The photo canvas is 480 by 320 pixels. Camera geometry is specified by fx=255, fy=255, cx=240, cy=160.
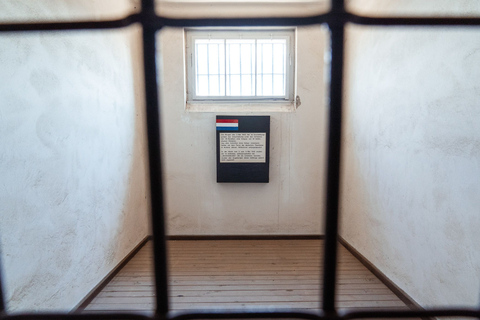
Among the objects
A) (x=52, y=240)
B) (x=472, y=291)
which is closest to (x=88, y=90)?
(x=52, y=240)

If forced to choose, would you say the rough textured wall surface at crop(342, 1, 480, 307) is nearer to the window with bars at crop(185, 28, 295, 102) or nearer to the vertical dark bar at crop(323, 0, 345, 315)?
the window with bars at crop(185, 28, 295, 102)

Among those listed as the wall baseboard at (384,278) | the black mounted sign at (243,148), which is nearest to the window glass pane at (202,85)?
the black mounted sign at (243,148)

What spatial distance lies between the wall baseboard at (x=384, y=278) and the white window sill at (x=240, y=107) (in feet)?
5.21

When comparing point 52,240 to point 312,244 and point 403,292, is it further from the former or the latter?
point 312,244

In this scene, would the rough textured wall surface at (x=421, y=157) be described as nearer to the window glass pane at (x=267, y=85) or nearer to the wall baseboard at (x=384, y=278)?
the wall baseboard at (x=384, y=278)

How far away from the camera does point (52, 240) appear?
1.40 meters

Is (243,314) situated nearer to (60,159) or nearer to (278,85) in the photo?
(60,159)

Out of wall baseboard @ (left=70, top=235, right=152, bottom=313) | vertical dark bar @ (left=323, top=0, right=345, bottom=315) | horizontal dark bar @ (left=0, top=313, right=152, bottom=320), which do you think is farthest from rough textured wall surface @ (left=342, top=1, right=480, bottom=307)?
wall baseboard @ (left=70, top=235, right=152, bottom=313)

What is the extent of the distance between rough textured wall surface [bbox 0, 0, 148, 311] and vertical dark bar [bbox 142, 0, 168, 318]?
1.13 meters

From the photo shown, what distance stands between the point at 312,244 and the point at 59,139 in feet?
8.33

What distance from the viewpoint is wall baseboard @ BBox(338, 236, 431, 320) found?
64.7 inches

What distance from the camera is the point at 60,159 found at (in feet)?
4.86

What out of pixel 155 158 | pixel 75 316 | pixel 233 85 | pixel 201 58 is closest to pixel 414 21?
pixel 155 158

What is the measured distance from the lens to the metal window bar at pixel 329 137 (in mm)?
364
